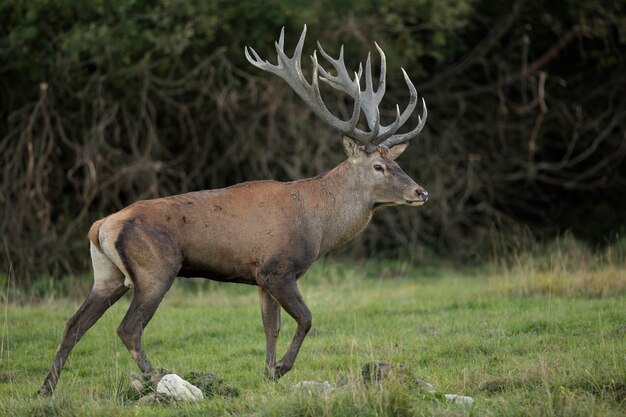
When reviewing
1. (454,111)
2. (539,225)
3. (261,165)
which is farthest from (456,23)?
(539,225)

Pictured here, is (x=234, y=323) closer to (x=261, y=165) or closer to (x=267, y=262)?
(x=267, y=262)

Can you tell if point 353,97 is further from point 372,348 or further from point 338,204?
point 372,348

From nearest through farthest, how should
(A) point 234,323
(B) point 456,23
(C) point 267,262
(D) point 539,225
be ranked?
(C) point 267,262 < (A) point 234,323 < (B) point 456,23 < (D) point 539,225

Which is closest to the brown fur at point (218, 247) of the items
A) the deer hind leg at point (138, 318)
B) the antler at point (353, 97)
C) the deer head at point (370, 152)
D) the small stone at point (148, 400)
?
the deer hind leg at point (138, 318)

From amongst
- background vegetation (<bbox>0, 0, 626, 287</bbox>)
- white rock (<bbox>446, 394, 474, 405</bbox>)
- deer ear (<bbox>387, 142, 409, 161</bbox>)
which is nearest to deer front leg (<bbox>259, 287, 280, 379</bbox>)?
deer ear (<bbox>387, 142, 409, 161</bbox>)

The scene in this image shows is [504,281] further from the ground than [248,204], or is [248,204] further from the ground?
[248,204]

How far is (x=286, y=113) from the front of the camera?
16234 mm

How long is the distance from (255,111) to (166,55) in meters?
1.68

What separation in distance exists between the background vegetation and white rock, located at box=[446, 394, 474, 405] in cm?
765

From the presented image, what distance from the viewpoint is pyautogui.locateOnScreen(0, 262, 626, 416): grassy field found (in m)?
6.36

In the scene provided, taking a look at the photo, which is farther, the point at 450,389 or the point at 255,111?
the point at 255,111

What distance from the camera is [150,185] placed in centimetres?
1527

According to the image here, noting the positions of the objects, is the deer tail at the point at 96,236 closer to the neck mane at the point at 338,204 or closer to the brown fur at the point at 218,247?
the brown fur at the point at 218,247

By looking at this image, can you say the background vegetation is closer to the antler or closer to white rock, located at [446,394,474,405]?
the antler
